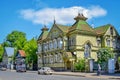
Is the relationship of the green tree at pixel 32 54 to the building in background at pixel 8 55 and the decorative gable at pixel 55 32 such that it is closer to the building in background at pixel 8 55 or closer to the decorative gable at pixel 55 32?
the decorative gable at pixel 55 32

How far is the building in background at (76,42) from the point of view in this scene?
59.5m

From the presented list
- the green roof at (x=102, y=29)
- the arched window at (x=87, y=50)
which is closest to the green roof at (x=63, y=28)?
the arched window at (x=87, y=50)

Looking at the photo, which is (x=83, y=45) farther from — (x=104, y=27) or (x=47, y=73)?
(x=47, y=73)

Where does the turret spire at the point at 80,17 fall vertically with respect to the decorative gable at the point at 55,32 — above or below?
above

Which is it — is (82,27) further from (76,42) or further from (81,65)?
(81,65)

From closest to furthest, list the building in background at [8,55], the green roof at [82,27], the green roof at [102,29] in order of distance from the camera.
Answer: the green roof at [82,27] → the green roof at [102,29] → the building in background at [8,55]

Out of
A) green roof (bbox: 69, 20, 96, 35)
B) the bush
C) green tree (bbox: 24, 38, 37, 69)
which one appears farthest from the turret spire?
green tree (bbox: 24, 38, 37, 69)

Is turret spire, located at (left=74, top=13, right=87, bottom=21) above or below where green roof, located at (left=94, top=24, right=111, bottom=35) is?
above

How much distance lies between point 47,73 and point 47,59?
23.5 meters

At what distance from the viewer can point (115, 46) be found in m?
65.9

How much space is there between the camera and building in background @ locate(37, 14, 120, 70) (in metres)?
59.5

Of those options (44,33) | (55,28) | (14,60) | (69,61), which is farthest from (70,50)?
(14,60)

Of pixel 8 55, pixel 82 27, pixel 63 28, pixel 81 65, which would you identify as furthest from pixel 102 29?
pixel 8 55

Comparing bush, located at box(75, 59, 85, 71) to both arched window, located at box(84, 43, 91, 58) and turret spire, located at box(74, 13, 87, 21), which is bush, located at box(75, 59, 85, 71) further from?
turret spire, located at box(74, 13, 87, 21)
